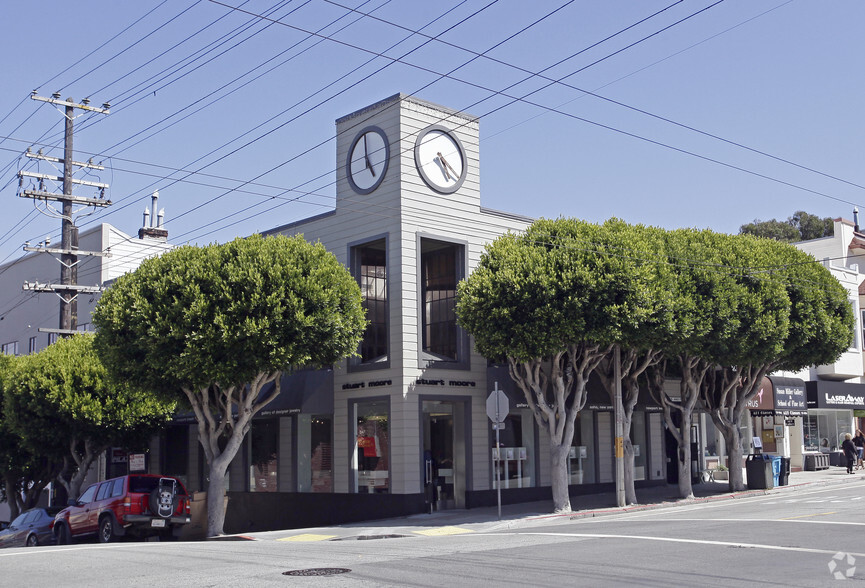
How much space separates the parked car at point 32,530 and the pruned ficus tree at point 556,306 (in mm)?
12843

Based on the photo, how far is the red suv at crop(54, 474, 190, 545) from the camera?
21703mm

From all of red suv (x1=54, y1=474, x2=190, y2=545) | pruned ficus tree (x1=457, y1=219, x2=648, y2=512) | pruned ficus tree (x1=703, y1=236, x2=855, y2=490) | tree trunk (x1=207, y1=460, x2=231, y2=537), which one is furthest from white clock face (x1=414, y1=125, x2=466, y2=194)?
red suv (x1=54, y1=474, x2=190, y2=545)

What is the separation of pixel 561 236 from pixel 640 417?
11.1 meters

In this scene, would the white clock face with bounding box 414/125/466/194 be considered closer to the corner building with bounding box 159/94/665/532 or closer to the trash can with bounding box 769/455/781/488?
the corner building with bounding box 159/94/665/532

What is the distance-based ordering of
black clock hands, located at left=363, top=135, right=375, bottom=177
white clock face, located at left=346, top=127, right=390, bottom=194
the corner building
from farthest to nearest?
1. black clock hands, located at left=363, top=135, right=375, bottom=177
2. white clock face, located at left=346, top=127, right=390, bottom=194
3. the corner building

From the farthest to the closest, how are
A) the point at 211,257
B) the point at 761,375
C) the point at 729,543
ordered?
the point at 761,375 < the point at 211,257 < the point at 729,543

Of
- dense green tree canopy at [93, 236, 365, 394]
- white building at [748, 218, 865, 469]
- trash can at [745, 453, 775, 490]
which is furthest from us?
white building at [748, 218, 865, 469]

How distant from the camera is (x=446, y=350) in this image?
86.5 feet

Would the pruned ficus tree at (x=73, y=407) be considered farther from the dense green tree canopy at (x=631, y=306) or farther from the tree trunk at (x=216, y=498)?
the dense green tree canopy at (x=631, y=306)

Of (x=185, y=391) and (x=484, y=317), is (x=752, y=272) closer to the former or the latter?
(x=484, y=317)

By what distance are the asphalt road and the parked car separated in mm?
8369

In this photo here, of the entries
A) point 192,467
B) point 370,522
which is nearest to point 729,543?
point 370,522

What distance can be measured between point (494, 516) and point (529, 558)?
995cm

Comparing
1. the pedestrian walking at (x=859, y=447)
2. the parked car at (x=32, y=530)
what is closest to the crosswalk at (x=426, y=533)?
the parked car at (x=32, y=530)
